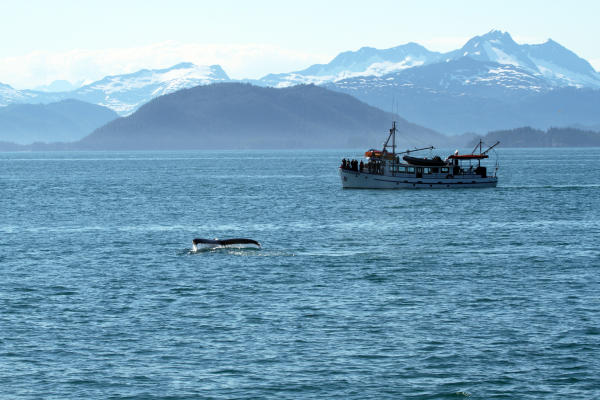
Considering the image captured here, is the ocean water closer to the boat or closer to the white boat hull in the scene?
the white boat hull

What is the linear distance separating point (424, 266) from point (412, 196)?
251 feet

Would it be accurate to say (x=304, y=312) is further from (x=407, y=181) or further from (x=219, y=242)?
(x=407, y=181)

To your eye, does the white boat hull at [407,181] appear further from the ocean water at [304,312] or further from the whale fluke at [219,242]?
the whale fluke at [219,242]

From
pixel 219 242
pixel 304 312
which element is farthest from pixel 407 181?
pixel 304 312

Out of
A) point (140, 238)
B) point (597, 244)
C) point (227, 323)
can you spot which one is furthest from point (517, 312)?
point (140, 238)

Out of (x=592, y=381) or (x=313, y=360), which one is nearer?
(x=592, y=381)

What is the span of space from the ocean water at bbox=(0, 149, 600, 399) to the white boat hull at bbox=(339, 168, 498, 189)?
58.6 meters

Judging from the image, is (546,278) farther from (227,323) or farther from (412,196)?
(412,196)

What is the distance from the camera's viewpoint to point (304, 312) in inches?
1748

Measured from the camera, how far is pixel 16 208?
11769 cm

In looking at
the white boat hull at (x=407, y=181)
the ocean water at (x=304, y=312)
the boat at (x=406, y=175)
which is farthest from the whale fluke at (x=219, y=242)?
the white boat hull at (x=407, y=181)

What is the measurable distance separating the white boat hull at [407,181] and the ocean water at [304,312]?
2306 inches

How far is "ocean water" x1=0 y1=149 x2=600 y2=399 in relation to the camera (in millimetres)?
33469

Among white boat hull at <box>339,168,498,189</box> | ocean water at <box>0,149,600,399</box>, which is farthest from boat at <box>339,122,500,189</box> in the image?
ocean water at <box>0,149,600,399</box>
